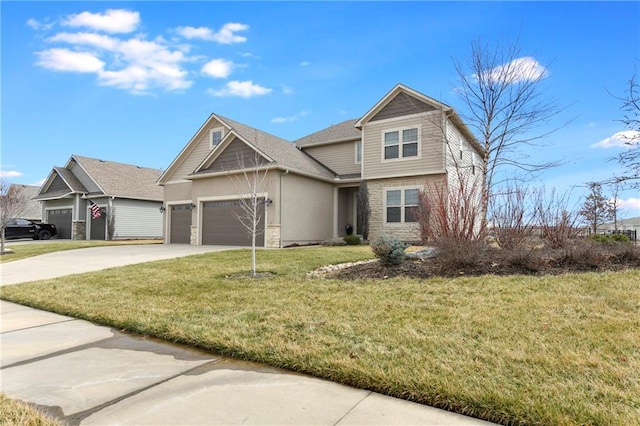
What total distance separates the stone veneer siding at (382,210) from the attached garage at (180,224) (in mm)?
10100

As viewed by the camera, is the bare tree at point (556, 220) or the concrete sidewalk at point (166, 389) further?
the bare tree at point (556, 220)

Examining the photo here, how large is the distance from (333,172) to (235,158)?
5193 millimetres

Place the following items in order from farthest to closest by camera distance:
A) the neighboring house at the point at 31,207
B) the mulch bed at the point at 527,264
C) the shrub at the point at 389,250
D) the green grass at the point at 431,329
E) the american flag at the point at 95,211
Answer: the neighboring house at the point at 31,207
the american flag at the point at 95,211
the shrub at the point at 389,250
the mulch bed at the point at 527,264
the green grass at the point at 431,329

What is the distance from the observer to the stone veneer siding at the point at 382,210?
1612cm

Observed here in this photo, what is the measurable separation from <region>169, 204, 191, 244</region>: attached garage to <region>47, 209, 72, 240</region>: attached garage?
11801 millimetres

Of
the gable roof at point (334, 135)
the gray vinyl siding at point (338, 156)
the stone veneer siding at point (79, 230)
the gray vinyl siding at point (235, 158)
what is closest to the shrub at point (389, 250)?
Answer: the gray vinyl siding at point (235, 158)

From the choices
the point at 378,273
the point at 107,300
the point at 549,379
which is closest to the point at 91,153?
the point at 107,300

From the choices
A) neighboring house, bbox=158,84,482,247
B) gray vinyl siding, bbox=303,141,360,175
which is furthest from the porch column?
gray vinyl siding, bbox=303,141,360,175

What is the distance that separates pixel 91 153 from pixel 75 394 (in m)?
30.5

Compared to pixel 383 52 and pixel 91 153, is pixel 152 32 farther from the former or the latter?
pixel 91 153

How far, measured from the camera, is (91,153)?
2822cm

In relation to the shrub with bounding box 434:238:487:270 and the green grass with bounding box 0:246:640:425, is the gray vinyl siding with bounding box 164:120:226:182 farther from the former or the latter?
the shrub with bounding box 434:238:487:270

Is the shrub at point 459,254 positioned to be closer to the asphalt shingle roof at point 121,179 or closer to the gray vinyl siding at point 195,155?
the gray vinyl siding at point 195,155

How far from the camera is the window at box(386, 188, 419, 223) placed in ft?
53.3
